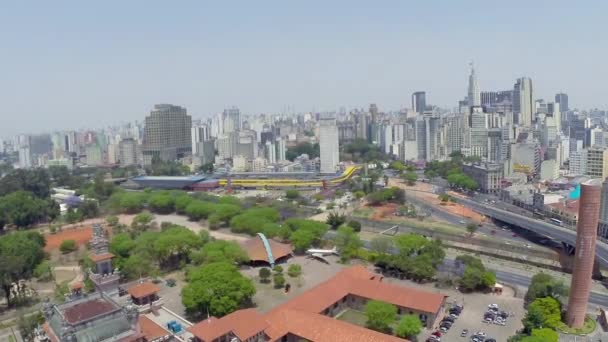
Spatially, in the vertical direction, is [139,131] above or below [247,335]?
above

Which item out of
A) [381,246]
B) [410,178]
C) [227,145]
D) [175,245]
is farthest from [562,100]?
[175,245]

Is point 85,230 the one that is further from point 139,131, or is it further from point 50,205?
point 139,131

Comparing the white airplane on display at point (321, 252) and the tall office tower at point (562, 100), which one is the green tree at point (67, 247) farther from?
the tall office tower at point (562, 100)

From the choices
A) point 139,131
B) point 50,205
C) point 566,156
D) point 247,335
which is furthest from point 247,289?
point 139,131

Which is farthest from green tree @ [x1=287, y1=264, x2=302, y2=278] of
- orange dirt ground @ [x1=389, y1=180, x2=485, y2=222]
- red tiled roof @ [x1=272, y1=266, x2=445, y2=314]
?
orange dirt ground @ [x1=389, y1=180, x2=485, y2=222]

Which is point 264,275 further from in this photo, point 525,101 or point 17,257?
point 525,101

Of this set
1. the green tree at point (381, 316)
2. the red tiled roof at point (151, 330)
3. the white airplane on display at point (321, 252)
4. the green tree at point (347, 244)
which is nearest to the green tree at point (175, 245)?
the white airplane on display at point (321, 252)
